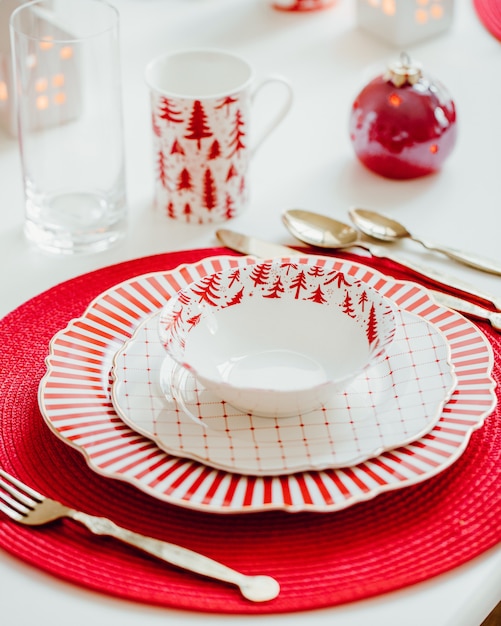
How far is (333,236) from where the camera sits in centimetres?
94

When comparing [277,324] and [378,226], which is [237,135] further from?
[277,324]

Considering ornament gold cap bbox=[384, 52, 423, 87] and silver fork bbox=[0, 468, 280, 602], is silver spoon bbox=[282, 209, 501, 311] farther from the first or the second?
silver fork bbox=[0, 468, 280, 602]

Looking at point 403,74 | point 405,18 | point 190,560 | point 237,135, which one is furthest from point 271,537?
point 405,18

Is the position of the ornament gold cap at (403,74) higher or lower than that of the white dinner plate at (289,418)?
higher

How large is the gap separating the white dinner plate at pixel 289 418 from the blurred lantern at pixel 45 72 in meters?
0.27

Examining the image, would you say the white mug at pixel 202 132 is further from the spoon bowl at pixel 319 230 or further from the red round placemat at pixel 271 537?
the red round placemat at pixel 271 537

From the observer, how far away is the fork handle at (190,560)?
59 centimetres

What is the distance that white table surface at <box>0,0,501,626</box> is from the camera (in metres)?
0.60

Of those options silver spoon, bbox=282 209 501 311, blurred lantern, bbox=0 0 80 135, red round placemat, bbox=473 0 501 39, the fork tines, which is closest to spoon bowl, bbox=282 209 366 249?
silver spoon, bbox=282 209 501 311

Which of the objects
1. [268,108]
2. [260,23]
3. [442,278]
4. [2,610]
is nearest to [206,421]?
[2,610]

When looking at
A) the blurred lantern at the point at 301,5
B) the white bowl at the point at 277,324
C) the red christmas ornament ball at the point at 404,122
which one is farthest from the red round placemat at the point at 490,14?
the white bowl at the point at 277,324

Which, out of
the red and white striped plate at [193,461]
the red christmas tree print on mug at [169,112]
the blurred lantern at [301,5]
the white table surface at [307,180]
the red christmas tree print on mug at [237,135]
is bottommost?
the white table surface at [307,180]

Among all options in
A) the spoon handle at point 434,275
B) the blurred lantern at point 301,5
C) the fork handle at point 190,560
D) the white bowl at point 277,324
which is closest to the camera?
the fork handle at point 190,560

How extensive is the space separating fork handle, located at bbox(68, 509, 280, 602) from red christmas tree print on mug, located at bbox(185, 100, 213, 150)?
428mm
